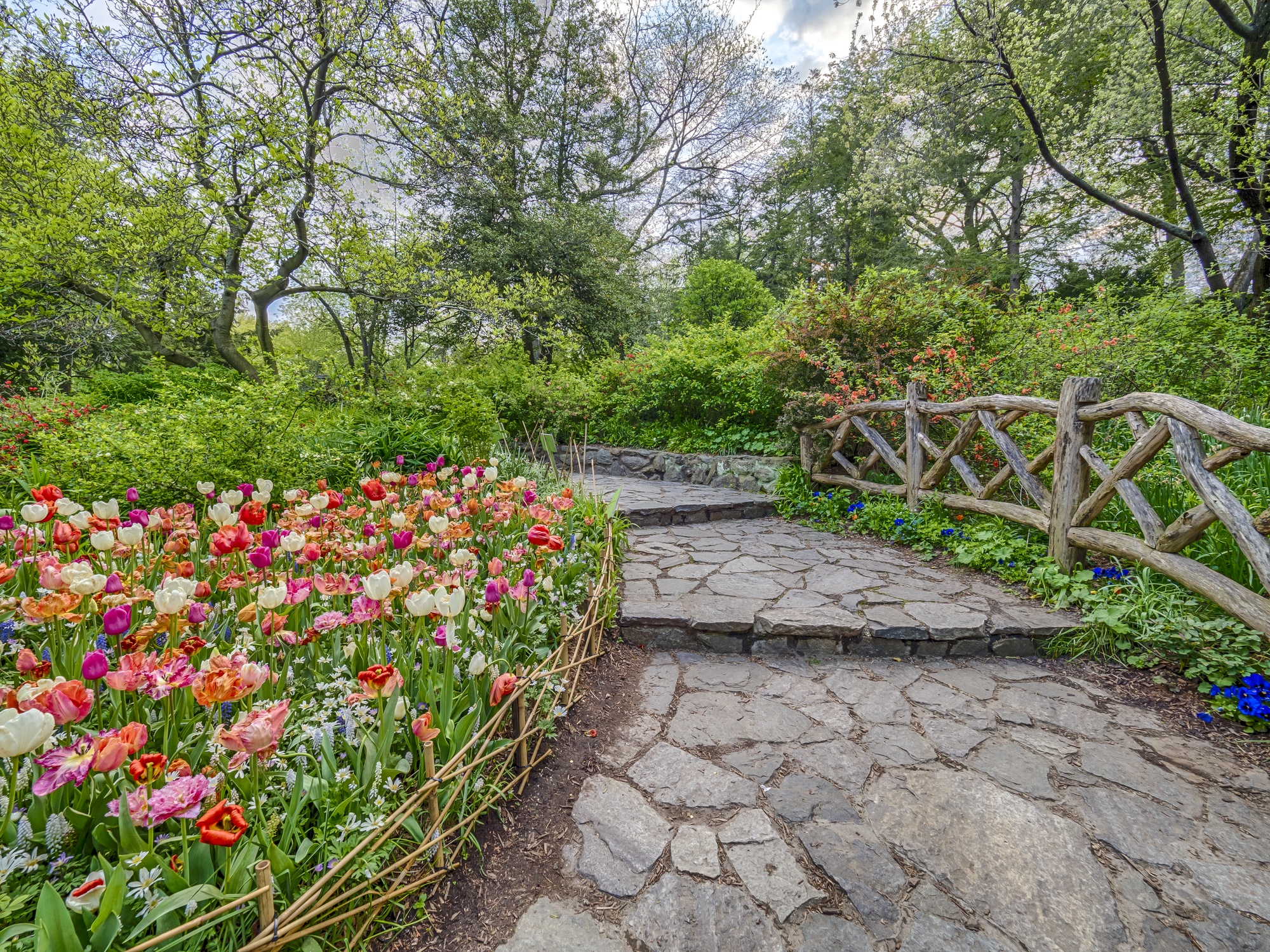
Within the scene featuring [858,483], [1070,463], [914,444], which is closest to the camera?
[1070,463]

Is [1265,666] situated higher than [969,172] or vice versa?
[969,172]

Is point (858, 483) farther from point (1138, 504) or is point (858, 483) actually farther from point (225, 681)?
point (225, 681)

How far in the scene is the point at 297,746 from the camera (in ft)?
4.22

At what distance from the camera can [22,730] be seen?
77 cm

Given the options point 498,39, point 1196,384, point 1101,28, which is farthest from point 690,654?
point 498,39

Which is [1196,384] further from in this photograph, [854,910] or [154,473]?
[154,473]

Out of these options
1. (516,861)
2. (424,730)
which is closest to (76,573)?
(424,730)

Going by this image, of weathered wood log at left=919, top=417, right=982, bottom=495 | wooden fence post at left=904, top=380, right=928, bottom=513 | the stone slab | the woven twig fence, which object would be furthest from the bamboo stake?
wooden fence post at left=904, top=380, right=928, bottom=513

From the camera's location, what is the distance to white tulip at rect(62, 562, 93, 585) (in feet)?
4.15

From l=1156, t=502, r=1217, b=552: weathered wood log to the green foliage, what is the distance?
10.0m

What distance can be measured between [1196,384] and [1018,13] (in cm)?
478

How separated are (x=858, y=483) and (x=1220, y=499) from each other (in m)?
2.64

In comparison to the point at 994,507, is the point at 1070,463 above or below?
above

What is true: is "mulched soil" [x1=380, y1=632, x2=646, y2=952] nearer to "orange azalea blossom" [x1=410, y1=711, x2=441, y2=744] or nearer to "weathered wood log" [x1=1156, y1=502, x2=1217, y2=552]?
"orange azalea blossom" [x1=410, y1=711, x2=441, y2=744]
